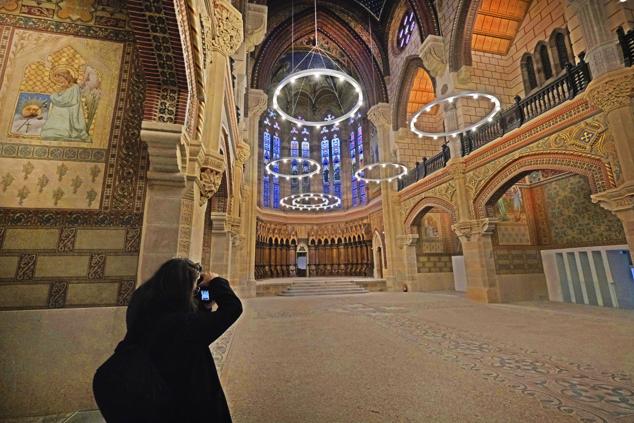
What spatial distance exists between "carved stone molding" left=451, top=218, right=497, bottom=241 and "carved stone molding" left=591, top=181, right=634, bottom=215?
2.86 metres

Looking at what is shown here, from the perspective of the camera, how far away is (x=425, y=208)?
11188mm

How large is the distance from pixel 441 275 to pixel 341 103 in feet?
50.0

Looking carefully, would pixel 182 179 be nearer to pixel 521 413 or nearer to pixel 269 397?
pixel 269 397

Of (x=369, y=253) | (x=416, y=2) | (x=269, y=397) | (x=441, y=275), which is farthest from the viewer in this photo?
(x=369, y=253)

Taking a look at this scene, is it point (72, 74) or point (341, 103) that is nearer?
point (72, 74)

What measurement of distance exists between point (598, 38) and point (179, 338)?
8443 millimetres

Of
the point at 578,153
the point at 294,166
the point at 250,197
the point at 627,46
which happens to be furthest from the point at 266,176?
the point at 627,46

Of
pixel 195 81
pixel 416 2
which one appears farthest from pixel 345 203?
pixel 195 81

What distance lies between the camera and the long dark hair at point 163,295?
117 centimetres

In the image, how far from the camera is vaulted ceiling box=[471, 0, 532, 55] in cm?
964

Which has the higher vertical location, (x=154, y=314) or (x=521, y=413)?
(x=154, y=314)

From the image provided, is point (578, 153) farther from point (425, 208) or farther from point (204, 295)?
point (204, 295)

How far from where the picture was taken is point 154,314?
1192mm

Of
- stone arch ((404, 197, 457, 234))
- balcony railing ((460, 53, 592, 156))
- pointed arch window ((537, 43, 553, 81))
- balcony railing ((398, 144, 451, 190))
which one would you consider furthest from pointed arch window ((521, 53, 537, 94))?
stone arch ((404, 197, 457, 234))
